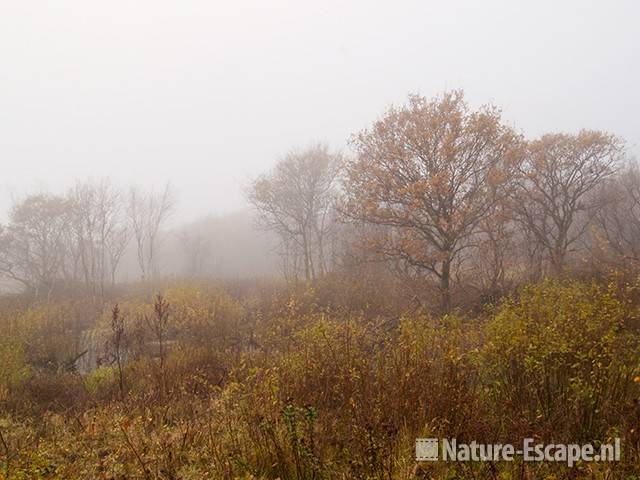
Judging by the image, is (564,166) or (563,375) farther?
(564,166)

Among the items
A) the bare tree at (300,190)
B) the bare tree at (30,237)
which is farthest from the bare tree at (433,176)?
the bare tree at (30,237)

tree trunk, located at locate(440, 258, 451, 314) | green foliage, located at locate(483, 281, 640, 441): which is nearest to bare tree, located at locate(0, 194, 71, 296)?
tree trunk, located at locate(440, 258, 451, 314)

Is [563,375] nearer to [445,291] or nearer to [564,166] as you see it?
[445,291]

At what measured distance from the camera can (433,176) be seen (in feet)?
29.7

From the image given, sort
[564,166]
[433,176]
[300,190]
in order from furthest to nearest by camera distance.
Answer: [300,190], [564,166], [433,176]

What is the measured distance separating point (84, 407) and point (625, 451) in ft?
21.5

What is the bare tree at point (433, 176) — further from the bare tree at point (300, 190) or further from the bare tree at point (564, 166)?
the bare tree at point (300, 190)

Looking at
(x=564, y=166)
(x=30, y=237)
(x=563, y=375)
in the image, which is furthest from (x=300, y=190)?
(x=563, y=375)

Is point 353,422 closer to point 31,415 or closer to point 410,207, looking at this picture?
point 31,415

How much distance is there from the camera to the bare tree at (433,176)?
942 cm

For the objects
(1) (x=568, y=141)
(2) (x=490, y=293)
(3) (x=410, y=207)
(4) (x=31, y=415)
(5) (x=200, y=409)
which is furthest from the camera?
(1) (x=568, y=141)

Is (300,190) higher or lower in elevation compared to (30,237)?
higher

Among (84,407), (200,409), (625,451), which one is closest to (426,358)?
(625,451)

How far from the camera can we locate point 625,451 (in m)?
2.88
